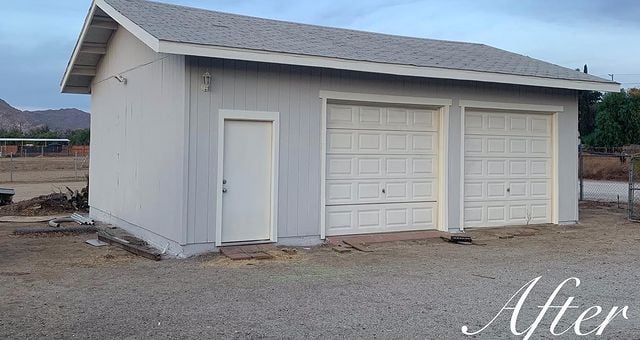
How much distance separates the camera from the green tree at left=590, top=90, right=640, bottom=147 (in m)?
46.3

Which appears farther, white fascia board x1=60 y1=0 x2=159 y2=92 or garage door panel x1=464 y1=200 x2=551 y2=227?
garage door panel x1=464 y1=200 x2=551 y2=227

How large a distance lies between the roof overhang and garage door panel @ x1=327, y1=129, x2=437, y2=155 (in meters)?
1.23

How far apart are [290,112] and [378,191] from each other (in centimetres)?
228

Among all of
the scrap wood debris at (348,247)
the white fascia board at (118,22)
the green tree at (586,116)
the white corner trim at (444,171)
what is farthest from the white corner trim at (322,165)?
the green tree at (586,116)

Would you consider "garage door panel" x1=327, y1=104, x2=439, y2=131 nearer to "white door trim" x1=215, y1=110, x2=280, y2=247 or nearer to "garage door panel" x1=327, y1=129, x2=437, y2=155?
"garage door panel" x1=327, y1=129, x2=437, y2=155

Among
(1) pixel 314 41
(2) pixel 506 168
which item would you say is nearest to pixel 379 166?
(1) pixel 314 41

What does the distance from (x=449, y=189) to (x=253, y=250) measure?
4.21 m

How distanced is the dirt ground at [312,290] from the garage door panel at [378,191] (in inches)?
40.4

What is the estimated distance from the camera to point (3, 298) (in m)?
6.70

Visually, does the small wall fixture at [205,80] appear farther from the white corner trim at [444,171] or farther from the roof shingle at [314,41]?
the white corner trim at [444,171]

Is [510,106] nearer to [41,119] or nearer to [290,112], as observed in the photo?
[290,112]

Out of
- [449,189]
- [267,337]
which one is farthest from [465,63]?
[267,337]

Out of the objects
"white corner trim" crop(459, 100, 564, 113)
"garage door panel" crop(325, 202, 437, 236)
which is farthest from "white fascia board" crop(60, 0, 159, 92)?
"white corner trim" crop(459, 100, 564, 113)

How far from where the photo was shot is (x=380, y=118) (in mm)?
11195
